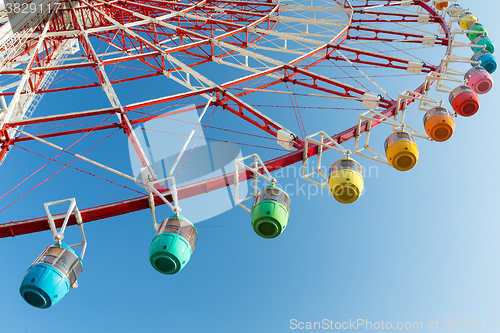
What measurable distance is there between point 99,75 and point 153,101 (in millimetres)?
5101

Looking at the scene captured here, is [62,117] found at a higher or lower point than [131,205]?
higher

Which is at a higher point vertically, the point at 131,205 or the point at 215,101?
the point at 215,101

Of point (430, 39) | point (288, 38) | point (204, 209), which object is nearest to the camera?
point (204, 209)

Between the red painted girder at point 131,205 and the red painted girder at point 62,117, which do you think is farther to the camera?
the red painted girder at point 62,117

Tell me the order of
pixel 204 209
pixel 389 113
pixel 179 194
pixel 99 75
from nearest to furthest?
1. pixel 179 194
2. pixel 204 209
3. pixel 389 113
4. pixel 99 75

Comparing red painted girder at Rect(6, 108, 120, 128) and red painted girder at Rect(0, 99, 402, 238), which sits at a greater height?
red painted girder at Rect(6, 108, 120, 128)

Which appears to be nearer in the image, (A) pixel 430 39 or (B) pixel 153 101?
(B) pixel 153 101

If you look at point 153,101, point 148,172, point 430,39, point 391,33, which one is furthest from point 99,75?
point 430,39

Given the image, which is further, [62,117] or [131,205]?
[62,117]

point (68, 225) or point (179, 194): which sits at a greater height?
point (179, 194)

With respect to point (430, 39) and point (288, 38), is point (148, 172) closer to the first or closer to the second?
point (288, 38)

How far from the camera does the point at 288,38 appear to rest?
21.5 meters

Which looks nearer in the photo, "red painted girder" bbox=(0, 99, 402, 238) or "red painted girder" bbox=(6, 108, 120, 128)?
"red painted girder" bbox=(0, 99, 402, 238)

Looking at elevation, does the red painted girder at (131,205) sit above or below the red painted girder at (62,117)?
below
